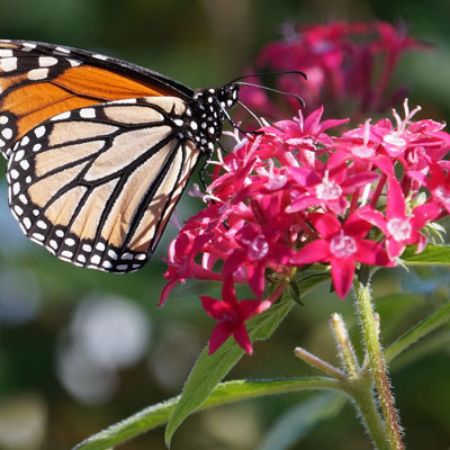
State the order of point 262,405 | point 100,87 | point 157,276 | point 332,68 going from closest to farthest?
point 100,87
point 332,68
point 262,405
point 157,276

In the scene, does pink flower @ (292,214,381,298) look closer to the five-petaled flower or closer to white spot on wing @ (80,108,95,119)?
the five-petaled flower

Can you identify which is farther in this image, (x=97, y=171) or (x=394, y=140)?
(x=97, y=171)

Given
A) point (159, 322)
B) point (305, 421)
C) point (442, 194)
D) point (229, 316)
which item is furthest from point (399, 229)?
point (159, 322)

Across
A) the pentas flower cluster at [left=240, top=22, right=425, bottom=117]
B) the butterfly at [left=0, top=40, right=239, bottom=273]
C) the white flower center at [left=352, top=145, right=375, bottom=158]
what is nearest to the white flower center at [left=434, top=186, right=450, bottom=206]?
the white flower center at [left=352, top=145, right=375, bottom=158]

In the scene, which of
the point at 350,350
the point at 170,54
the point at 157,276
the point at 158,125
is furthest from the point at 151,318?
the point at 350,350

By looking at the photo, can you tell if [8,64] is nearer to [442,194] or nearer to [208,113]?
[208,113]

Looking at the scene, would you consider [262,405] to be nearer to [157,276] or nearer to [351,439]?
[351,439]
